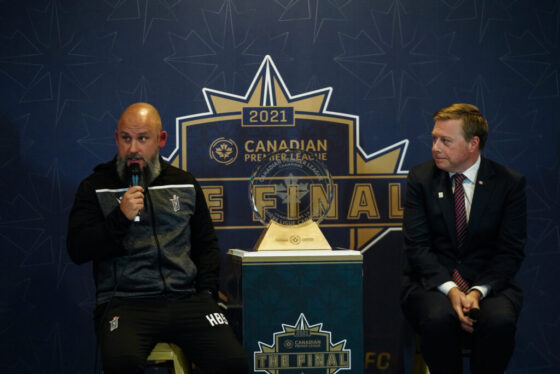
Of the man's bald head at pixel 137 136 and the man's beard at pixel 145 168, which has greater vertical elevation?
the man's bald head at pixel 137 136

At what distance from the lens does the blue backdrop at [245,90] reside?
3.41 m

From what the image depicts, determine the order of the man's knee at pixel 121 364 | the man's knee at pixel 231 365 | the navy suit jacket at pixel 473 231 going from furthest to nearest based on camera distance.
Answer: the navy suit jacket at pixel 473 231, the man's knee at pixel 231 365, the man's knee at pixel 121 364

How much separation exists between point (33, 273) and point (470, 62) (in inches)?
107

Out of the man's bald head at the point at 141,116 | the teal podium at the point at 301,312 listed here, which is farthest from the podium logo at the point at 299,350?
the man's bald head at the point at 141,116

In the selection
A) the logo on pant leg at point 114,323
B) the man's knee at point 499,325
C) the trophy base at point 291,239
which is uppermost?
the trophy base at point 291,239

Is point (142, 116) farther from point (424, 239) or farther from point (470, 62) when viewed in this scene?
point (470, 62)

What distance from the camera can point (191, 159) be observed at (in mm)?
3477

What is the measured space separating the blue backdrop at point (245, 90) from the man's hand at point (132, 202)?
93 cm

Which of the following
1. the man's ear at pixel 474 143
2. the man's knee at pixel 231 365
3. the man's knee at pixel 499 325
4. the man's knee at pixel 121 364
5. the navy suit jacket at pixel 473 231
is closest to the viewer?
the man's knee at pixel 121 364

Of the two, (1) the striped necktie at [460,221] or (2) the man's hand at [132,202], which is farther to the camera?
(1) the striped necktie at [460,221]

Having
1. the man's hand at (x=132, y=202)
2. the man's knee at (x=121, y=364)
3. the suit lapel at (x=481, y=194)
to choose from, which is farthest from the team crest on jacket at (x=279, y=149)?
the man's knee at (x=121, y=364)

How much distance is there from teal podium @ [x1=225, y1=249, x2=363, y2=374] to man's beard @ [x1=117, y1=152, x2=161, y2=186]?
577mm

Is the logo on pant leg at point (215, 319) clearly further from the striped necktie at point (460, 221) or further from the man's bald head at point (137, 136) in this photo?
the striped necktie at point (460, 221)

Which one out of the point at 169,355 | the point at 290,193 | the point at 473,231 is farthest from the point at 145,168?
the point at 473,231
